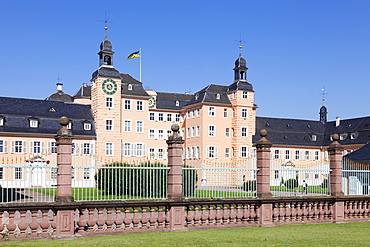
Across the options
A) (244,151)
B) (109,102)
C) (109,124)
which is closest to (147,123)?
(109,124)

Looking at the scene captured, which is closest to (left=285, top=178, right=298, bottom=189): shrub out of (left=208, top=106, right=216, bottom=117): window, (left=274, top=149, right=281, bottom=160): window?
(left=208, top=106, right=216, bottom=117): window

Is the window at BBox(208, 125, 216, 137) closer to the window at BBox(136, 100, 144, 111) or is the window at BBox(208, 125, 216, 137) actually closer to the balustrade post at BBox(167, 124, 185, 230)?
the window at BBox(136, 100, 144, 111)

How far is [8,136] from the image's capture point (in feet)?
157

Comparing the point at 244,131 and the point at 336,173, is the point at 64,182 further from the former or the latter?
the point at 244,131

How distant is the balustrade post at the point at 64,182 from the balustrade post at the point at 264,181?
571 centimetres

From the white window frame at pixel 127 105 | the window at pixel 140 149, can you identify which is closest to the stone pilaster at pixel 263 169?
the window at pixel 140 149

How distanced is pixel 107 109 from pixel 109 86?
94.7 inches

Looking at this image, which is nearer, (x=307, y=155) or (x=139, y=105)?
(x=139, y=105)

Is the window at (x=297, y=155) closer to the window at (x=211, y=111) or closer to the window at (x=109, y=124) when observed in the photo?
the window at (x=211, y=111)

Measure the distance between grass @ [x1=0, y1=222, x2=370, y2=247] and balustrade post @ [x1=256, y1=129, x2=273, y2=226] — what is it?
0.56 meters

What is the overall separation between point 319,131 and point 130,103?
95.1 ft

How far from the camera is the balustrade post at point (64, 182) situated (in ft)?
39.5

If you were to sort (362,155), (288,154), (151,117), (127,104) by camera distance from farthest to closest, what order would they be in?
(288,154), (151,117), (127,104), (362,155)

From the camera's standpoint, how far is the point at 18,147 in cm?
4816
